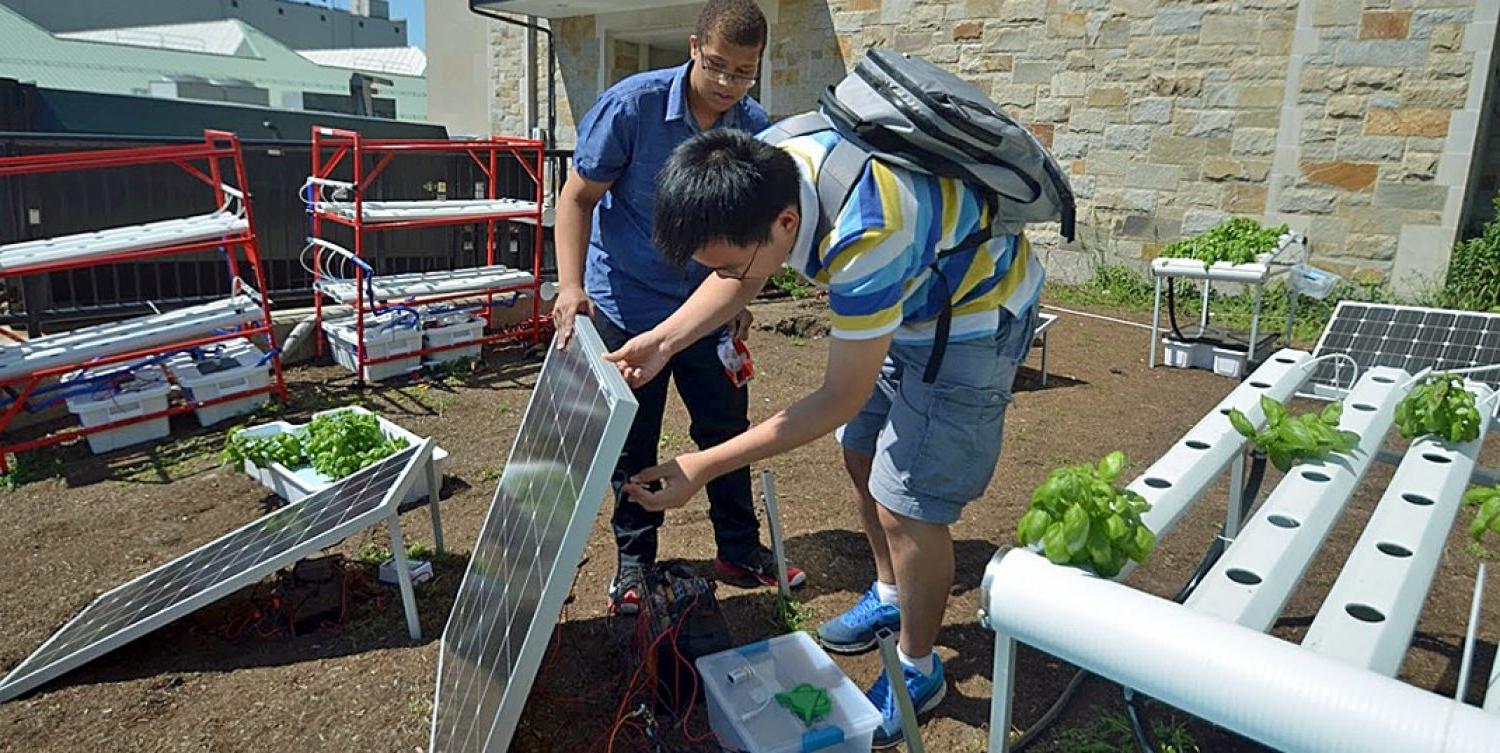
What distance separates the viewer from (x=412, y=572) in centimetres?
303

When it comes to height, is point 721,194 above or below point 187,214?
above

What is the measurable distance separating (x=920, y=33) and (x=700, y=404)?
25.2ft

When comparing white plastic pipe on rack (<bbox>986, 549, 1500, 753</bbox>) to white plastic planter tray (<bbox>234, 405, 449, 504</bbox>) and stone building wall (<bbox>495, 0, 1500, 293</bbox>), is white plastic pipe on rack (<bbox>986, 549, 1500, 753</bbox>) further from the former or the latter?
stone building wall (<bbox>495, 0, 1500, 293</bbox>)

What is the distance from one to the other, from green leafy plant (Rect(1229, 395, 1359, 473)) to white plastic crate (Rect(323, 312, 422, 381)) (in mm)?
4543

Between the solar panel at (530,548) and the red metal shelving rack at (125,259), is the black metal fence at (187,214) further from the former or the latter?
the solar panel at (530,548)

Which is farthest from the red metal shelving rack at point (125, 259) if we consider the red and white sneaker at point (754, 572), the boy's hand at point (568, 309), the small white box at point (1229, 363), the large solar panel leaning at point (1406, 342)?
the small white box at point (1229, 363)

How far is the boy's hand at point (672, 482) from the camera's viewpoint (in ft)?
6.14

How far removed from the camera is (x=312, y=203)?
18.2 feet

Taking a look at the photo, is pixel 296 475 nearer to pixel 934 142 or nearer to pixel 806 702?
pixel 806 702

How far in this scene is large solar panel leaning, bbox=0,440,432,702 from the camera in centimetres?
243

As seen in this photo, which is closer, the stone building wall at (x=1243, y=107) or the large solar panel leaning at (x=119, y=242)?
the large solar panel leaning at (x=119, y=242)

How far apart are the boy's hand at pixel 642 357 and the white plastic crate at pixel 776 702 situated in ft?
2.38

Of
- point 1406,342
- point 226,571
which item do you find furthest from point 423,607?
point 1406,342

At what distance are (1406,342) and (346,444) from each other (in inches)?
155
